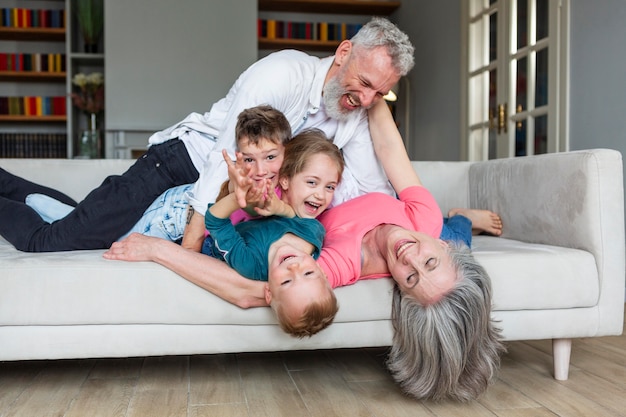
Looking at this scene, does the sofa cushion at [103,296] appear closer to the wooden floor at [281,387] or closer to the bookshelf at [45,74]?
the wooden floor at [281,387]

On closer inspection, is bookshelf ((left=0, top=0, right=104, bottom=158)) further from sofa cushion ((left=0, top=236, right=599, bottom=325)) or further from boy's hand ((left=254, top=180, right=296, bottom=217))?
boy's hand ((left=254, top=180, right=296, bottom=217))

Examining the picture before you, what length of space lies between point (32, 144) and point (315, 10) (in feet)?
10.6

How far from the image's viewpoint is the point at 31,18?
6051mm

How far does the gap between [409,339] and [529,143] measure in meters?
2.90

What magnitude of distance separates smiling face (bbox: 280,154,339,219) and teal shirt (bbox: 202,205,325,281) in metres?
0.14

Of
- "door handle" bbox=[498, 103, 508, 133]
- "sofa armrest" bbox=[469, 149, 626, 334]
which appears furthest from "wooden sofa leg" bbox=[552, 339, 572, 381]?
"door handle" bbox=[498, 103, 508, 133]

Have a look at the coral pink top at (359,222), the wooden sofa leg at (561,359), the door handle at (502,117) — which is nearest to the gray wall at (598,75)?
the door handle at (502,117)

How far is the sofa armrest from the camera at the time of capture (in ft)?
6.47

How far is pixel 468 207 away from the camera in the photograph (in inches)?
110

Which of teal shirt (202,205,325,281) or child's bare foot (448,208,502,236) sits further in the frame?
child's bare foot (448,208,502,236)

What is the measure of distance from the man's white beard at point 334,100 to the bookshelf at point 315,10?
454 centimetres

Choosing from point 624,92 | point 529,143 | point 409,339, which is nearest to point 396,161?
point 409,339

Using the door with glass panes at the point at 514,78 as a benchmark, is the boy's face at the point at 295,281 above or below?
below

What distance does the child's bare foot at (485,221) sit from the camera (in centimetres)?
247
